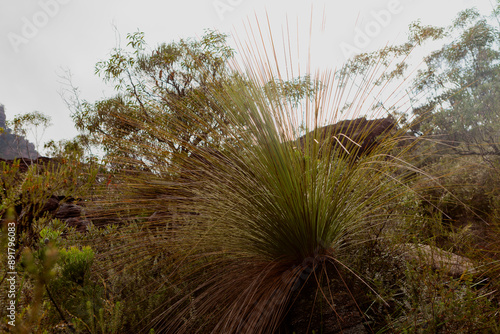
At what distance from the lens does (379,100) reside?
171cm

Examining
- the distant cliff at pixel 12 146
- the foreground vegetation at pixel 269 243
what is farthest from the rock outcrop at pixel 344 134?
the distant cliff at pixel 12 146

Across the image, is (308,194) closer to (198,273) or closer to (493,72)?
(198,273)

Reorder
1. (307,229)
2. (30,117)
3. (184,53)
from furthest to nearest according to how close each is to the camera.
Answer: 1. (30,117)
2. (184,53)
3. (307,229)

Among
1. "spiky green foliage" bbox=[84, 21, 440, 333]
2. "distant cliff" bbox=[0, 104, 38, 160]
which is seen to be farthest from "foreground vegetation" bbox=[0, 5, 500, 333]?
"distant cliff" bbox=[0, 104, 38, 160]

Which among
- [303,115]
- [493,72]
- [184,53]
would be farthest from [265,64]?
[493,72]

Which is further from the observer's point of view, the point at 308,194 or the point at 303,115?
the point at 303,115

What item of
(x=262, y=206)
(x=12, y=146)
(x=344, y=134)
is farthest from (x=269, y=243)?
(x=12, y=146)

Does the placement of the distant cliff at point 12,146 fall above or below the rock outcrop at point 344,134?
above

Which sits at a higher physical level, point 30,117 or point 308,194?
point 30,117

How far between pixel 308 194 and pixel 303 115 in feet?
1.64

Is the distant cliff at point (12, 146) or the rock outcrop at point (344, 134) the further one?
the distant cliff at point (12, 146)

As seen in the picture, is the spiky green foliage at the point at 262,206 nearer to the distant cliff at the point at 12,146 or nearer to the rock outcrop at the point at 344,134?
the rock outcrop at the point at 344,134

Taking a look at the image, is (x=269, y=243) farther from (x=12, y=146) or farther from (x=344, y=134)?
(x=12, y=146)

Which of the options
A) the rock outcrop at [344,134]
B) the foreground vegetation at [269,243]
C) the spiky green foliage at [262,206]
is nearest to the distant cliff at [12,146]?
the foreground vegetation at [269,243]
